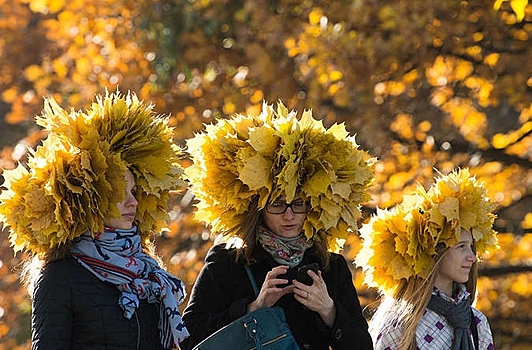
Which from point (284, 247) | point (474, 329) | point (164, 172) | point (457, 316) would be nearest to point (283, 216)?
point (284, 247)

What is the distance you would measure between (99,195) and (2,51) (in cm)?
918

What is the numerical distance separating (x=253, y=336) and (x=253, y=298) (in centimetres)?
31

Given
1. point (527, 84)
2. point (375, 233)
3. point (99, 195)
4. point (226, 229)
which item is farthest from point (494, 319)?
point (99, 195)

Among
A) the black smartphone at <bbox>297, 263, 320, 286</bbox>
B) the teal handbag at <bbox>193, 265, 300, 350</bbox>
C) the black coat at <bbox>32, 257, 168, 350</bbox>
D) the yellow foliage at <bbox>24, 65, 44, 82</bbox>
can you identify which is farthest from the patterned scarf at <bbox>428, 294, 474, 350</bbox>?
the yellow foliage at <bbox>24, 65, 44, 82</bbox>

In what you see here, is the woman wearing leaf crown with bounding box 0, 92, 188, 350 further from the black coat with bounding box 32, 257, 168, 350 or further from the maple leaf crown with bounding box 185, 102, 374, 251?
the maple leaf crown with bounding box 185, 102, 374, 251

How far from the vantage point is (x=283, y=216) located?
17.8 feet

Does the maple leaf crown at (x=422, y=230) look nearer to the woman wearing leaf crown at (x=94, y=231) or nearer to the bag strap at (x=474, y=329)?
the bag strap at (x=474, y=329)

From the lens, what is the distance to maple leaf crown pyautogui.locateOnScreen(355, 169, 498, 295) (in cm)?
648

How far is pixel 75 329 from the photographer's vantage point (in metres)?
4.88

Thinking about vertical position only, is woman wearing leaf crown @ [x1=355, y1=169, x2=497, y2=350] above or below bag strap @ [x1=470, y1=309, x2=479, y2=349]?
above

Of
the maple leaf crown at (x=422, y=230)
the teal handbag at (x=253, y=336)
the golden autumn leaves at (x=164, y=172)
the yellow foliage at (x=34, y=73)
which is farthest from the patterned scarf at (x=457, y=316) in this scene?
the yellow foliage at (x=34, y=73)

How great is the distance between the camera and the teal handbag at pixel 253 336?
16.8 ft

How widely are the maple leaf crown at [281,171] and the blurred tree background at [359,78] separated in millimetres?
4017

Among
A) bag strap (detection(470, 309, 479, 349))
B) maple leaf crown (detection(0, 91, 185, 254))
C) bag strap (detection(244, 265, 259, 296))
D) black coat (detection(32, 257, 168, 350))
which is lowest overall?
bag strap (detection(470, 309, 479, 349))
